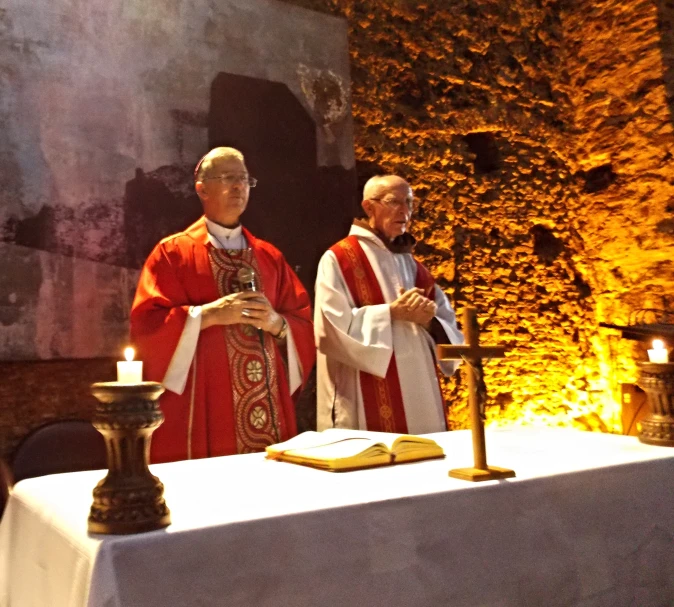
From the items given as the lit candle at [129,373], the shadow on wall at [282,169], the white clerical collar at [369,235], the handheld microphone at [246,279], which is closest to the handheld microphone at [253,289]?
the handheld microphone at [246,279]

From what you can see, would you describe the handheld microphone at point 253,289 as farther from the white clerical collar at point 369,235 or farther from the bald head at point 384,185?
the bald head at point 384,185

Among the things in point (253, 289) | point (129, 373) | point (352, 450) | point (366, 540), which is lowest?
point (366, 540)

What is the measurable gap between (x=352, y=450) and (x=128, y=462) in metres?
0.69

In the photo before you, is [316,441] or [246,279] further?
[246,279]

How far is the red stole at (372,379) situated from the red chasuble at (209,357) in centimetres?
38

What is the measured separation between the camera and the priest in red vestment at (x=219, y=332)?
2.86 meters

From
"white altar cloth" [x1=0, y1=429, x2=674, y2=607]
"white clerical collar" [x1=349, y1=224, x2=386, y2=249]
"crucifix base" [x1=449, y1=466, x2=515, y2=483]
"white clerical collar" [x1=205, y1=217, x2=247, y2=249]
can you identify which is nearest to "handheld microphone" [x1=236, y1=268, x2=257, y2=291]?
"white clerical collar" [x1=205, y1=217, x2=247, y2=249]

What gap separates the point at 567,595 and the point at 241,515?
78 centimetres

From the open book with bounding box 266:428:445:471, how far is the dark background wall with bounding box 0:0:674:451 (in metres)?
3.31

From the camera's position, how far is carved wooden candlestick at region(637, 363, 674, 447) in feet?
7.07

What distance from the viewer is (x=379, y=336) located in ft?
10.9

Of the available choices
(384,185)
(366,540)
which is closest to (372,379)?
(384,185)

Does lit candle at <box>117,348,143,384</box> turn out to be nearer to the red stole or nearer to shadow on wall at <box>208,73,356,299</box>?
the red stole

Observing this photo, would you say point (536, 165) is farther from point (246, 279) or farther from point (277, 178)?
A: point (246, 279)
